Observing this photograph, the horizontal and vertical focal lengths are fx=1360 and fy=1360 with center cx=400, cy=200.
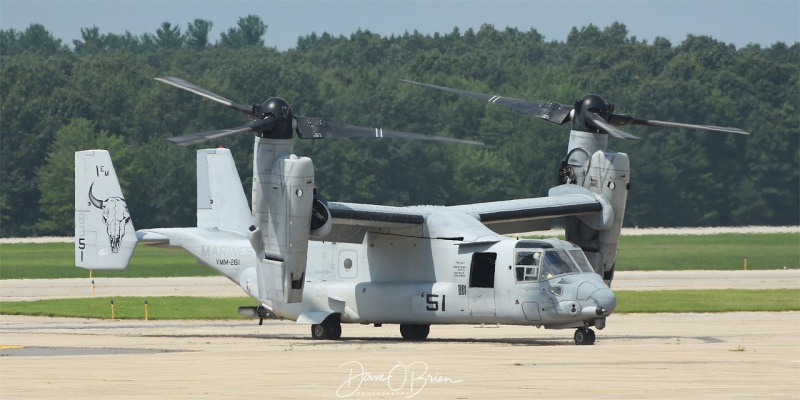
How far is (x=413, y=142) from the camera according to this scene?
9538 centimetres

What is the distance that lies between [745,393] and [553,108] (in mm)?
15833

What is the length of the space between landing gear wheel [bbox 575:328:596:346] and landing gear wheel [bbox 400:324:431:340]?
424cm

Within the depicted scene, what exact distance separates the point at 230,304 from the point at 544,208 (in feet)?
49.8

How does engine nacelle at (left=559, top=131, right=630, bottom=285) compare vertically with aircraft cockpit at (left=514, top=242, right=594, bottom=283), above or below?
above

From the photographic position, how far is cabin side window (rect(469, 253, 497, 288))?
2839 centimetres

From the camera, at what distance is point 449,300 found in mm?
28969

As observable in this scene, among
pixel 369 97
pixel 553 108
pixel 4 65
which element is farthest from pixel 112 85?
pixel 553 108

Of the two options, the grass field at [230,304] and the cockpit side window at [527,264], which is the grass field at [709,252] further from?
the cockpit side window at [527,264]

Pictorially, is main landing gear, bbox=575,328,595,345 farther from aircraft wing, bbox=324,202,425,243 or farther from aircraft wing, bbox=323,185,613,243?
aircraft wing, bbox=324,202,425,243

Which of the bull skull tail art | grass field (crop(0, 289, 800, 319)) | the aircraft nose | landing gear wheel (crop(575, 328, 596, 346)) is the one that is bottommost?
grass field (crop(0, 289, 800, 319))

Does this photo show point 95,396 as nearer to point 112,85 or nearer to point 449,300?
point 449,300

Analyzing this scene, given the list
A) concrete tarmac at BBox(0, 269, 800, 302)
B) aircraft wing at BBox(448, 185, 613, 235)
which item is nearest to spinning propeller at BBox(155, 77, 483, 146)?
aircraft wing at BBox(448, 185, 613, 235)

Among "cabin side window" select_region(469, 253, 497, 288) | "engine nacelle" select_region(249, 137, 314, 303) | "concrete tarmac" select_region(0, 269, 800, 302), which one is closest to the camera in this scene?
"engine nacelle" select_region(249, 137, 314, 303)

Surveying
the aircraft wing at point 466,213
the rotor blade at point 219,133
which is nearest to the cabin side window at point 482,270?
the aircraft wing at point 466,213
